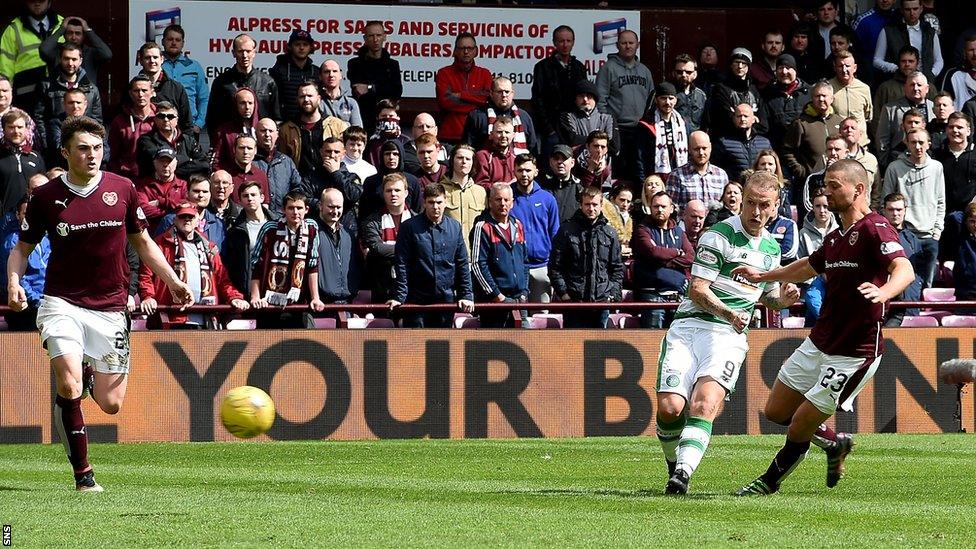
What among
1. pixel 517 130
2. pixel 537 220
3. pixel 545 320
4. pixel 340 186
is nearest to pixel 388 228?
pixel 340 186

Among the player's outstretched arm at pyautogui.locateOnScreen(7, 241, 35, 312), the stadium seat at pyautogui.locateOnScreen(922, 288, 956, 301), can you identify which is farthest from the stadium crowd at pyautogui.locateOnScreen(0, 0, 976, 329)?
the player's outstretched arm at pyautogui.locateOnScreen(7, 241, 35, 312)

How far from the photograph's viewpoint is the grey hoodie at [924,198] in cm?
A: 1752

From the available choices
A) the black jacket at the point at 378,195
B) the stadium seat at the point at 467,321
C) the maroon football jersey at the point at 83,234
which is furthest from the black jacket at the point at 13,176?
the maroon football jersey at the point at 83,234

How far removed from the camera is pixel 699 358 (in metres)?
9.71

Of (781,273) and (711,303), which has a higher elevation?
(781,273)

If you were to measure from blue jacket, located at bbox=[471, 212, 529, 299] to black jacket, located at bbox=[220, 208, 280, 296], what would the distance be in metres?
2.17

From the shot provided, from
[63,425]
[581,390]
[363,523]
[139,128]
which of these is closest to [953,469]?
[581,390]

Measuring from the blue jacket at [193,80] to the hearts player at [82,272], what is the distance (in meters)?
8.34

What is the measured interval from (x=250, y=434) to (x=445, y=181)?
7081 mm

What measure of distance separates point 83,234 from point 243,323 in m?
6.03

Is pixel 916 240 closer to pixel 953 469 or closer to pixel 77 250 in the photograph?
pixel 953 469

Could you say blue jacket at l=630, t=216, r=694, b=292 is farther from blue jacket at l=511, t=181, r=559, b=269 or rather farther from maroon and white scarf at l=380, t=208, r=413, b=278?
maroon and white scarf at l=380, t=208, r=413, b=278

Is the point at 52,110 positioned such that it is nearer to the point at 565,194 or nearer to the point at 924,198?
the point at 565,194

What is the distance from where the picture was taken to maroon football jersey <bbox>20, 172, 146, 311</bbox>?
31.7 ft
